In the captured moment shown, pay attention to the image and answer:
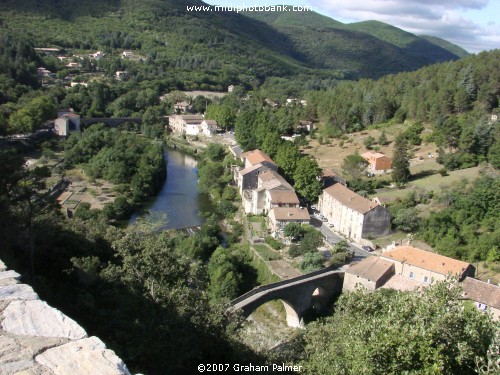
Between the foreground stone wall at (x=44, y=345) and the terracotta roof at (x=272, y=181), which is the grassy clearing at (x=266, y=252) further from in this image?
the foreground stone wall at (x=44, y=345)

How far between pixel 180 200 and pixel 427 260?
824 inches

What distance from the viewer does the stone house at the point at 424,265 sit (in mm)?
20625

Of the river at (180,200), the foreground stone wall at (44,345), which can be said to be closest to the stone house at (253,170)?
the river at (180,200)

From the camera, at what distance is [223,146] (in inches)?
1972

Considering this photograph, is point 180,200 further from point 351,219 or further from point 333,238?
point 351,219

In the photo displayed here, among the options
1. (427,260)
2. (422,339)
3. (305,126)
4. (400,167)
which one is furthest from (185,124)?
(422,339)

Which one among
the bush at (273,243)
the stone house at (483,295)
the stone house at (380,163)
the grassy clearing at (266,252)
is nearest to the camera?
the stone house at (483,295)

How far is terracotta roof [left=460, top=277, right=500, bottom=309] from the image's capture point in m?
18.4

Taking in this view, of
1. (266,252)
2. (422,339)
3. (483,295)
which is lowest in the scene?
(266,252)

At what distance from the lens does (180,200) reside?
36406mm

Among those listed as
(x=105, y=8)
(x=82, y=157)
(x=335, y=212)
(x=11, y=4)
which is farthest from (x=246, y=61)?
(x=335, y=212)

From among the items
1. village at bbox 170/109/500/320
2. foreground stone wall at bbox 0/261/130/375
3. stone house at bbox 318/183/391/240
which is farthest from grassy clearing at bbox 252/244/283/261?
foreground stone wall at bbox 0/261/130/375

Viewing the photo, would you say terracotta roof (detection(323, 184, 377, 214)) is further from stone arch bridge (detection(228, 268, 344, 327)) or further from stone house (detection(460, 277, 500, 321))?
stone house (detection(460, 277, 500, 321))

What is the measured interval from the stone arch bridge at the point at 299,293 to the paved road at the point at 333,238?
9.16 feet
